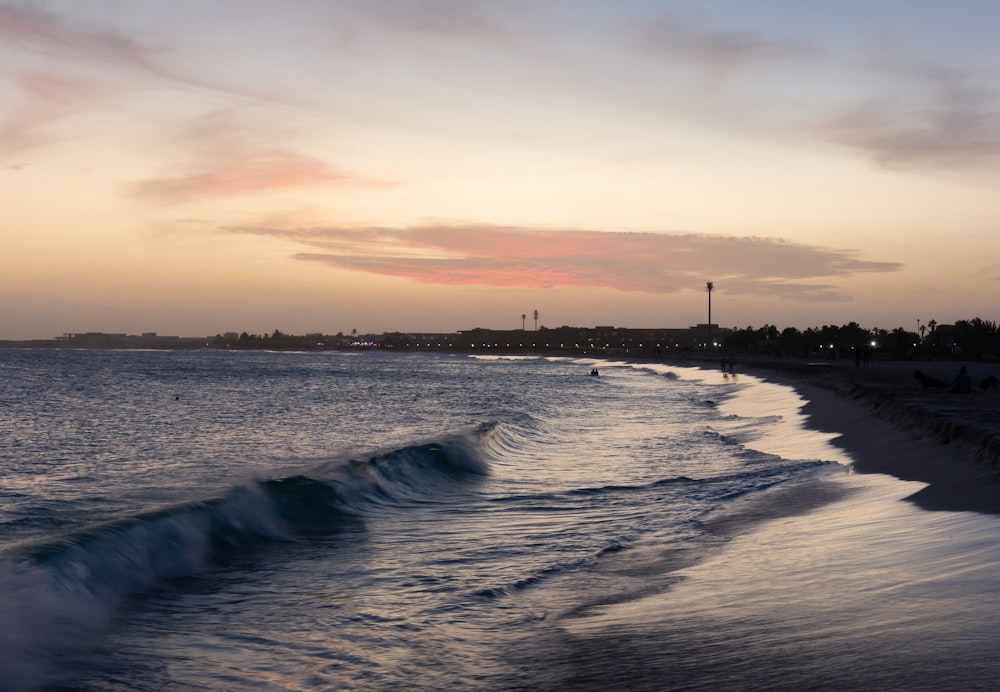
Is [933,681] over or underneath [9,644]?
over

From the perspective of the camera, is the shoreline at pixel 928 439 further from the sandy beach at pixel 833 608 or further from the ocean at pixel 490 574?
the ocean at pixel 490 574

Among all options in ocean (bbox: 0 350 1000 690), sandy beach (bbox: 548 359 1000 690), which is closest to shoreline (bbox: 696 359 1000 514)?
sandy beach (bbox: 548 359 1000 690)

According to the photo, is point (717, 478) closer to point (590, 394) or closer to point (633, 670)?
point (633, 670)

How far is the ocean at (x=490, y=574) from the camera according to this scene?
732cm

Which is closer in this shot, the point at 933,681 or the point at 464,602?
the point at 933,681

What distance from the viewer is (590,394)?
6844cm

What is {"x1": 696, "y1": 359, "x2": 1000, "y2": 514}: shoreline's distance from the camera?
1411 cm

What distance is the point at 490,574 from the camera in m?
11.5

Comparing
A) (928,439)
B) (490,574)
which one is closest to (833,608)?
(490,574)

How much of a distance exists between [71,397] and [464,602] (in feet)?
194

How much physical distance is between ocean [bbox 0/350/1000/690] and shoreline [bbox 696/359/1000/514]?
74 cm

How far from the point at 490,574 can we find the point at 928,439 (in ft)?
47.3

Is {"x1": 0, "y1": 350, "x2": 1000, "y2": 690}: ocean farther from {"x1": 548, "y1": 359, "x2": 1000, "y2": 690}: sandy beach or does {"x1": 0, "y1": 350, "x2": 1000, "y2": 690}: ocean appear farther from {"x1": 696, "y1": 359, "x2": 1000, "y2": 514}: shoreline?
{"x1": 696, "y1": 359, "x2": 1000, "y2": 514}: shoreline

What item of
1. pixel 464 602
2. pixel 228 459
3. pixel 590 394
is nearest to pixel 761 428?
pixel 228 459
